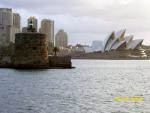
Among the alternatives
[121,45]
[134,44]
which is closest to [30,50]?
[121,45]

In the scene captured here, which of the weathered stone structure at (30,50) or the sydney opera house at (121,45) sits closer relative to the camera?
the weathered stone structure at (30,50)

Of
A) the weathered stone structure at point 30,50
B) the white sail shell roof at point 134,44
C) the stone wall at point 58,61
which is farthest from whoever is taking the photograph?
the white sail shell roof at point 134,44

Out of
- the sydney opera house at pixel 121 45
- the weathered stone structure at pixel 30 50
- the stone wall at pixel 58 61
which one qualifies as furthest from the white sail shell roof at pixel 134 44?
the weathered stone structure at pixel 30 50

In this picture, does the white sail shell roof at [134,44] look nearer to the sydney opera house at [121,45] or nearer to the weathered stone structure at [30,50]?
the sydney opera house at [121,45]

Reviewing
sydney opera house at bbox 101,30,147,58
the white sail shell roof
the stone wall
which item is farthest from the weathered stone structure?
the white sail shell roof

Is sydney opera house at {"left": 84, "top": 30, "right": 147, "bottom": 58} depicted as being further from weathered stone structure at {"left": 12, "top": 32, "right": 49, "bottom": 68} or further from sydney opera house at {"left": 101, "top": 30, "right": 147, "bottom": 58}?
weathered stone structure at {"left": 12, "top": 32, "right": 49, "bottom": 68}

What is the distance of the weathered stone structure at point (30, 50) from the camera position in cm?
6309

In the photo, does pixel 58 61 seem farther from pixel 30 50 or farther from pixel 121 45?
pixel 121 45

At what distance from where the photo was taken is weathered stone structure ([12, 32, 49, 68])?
63.1 meters

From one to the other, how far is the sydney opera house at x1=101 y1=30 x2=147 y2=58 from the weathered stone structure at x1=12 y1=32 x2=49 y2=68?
327 ft

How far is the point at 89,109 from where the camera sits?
25.9 meters

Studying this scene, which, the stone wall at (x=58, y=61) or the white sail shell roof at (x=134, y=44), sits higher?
the white sail shell roof at (x=134, y=44)

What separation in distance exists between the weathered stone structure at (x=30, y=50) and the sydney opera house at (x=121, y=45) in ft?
327

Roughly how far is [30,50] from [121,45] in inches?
4441
